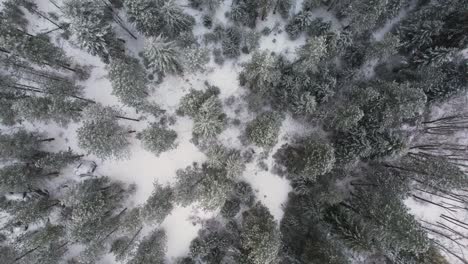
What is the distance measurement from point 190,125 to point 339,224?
21.2m

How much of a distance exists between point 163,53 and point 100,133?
1079 cm

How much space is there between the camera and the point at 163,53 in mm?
30578

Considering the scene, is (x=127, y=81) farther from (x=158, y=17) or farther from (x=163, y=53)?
(x=158, y=17)

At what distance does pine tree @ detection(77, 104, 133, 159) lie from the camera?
3062cm

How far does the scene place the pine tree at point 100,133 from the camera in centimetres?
3062

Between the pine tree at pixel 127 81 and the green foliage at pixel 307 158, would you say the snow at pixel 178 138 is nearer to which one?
the green foliage at pixel 307 158

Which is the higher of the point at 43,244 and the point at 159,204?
the point at 159,204

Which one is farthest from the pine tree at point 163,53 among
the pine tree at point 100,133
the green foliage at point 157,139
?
the pine tree at point 100,133

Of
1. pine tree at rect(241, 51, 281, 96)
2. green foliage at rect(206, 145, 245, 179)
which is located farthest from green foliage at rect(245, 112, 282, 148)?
pine tree at rect(241, 51, 281, 96)

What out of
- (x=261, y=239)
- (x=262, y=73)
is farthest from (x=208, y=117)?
(x=261, y=239)

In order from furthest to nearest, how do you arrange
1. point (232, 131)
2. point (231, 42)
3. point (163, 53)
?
point (232, 131)
point (231, 42)
point (163, 53)

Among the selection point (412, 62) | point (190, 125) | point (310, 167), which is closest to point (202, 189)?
point (190, 125)

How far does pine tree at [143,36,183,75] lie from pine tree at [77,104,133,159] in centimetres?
795

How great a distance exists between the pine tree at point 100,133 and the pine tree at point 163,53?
7950 millimetres
